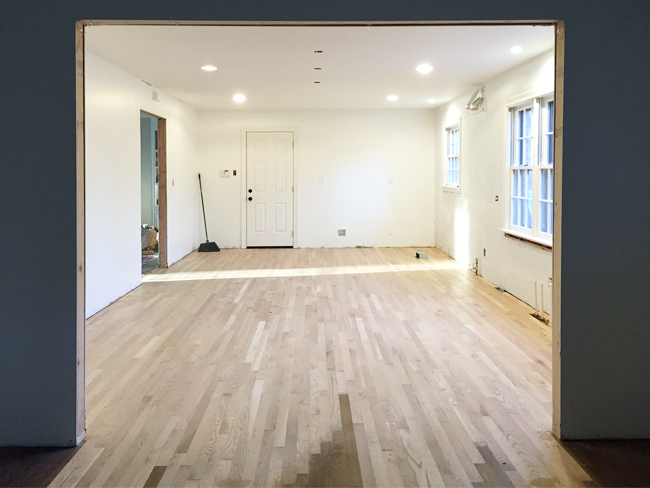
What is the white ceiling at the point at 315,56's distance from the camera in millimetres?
5266

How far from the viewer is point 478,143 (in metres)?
8.30

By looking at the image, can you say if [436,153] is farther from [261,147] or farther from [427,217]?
[261,147]

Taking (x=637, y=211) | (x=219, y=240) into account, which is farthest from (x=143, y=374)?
(x=219, y=240)

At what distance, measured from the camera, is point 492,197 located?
768cm

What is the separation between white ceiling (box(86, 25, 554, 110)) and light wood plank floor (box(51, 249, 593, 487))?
242 cm

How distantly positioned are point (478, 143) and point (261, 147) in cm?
434

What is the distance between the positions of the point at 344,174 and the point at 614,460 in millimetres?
8844

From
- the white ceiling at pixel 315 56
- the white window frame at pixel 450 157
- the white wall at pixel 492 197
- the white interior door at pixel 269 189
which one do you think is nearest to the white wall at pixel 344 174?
the white interior door at pixel 269 189

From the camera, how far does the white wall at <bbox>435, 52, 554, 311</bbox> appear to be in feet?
20.5

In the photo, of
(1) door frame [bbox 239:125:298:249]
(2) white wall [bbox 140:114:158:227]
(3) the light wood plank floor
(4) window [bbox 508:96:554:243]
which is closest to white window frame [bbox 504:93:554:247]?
(4) window [bbox 508:96:554:243]

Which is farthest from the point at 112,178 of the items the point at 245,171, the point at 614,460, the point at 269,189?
the point at 614,460

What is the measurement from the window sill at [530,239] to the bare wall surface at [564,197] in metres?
2.65

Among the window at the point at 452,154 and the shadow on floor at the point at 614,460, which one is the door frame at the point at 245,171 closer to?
the window at the point at 452,154
